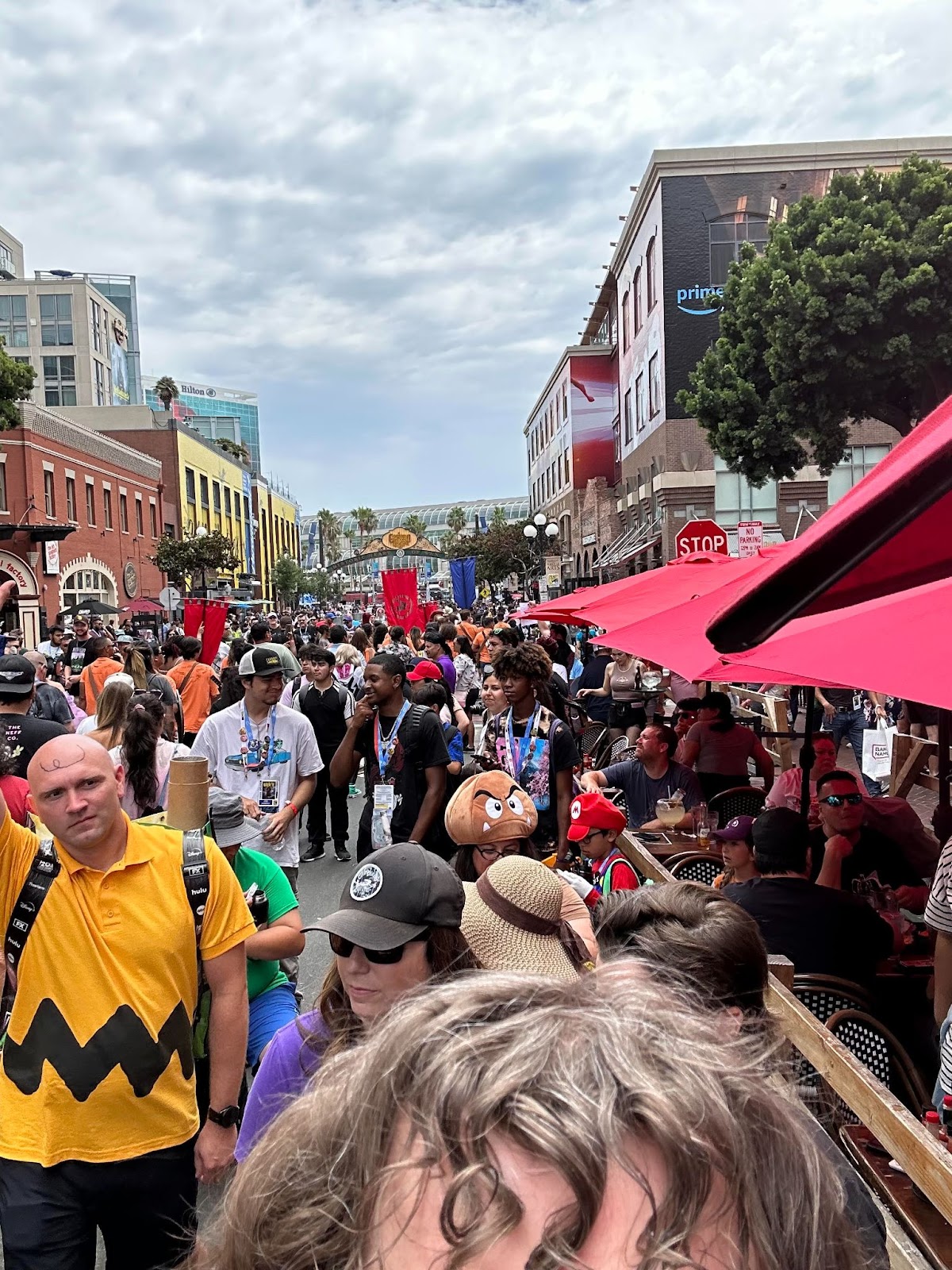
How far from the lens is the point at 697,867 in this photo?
5906mm

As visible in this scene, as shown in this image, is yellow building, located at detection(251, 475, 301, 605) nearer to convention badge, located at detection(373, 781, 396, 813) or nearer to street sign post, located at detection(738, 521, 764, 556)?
street sign post, located at detection(738, 521, 764, 556)

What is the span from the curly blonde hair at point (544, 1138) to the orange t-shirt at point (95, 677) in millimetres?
9760

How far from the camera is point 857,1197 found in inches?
68.5

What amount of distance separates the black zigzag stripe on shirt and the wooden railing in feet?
5.44

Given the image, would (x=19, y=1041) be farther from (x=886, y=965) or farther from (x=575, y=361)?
(x=575, y=361)

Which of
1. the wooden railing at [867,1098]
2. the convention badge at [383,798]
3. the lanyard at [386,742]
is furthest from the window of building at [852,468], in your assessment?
the wooden railing at [867,1098]

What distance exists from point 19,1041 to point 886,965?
11.4ft

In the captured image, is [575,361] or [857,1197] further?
[575,361]

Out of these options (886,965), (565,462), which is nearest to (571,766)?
(886,965)

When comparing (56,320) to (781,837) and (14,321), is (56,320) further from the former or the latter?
(781,837)

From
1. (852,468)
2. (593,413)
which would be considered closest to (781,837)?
(852,468)

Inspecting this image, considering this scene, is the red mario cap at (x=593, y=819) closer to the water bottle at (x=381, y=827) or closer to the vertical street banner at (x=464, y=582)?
the water bottle at (x=381, y=827)

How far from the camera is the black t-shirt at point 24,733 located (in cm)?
507

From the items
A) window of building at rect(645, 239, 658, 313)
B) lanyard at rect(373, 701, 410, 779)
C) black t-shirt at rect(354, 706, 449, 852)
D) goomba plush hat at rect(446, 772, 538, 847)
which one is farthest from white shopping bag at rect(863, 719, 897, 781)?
window of building at rect(645, 239, 658, 313)
